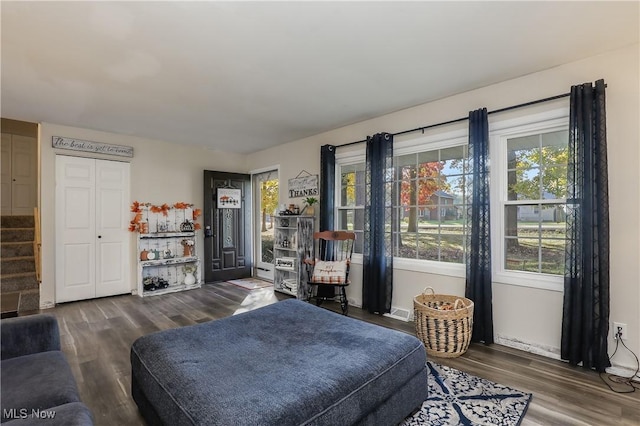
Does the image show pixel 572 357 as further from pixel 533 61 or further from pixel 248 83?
pixel 248 83

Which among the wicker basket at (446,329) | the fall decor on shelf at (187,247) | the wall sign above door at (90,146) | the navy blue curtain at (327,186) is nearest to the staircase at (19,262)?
the wall sign above door at (90,146)

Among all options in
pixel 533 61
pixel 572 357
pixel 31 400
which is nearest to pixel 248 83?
pixel 533 61

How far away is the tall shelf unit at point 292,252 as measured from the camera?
468 cm

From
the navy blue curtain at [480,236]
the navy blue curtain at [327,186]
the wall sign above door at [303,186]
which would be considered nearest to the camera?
the navy blue curtain at [480,236]

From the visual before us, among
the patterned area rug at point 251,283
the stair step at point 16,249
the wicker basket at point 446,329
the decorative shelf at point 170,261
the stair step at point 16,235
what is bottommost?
the patterned area rug at point 251,283

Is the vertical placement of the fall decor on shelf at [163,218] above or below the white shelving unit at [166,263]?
above

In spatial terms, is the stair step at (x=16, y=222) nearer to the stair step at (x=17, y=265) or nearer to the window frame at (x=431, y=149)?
the stair step at (x=17, y=265)

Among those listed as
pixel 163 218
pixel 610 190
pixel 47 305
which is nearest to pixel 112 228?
pixel 163 218

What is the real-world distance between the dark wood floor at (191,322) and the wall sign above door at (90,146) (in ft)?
7.51

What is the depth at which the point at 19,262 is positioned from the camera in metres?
4.59

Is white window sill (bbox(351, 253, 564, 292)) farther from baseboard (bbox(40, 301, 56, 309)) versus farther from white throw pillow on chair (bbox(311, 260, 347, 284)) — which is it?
baseboard (bbox(40, 301, 56, 309))

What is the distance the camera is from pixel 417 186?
382cm

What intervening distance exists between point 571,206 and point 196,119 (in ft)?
14.2

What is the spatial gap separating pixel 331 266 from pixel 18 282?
4.39 m
